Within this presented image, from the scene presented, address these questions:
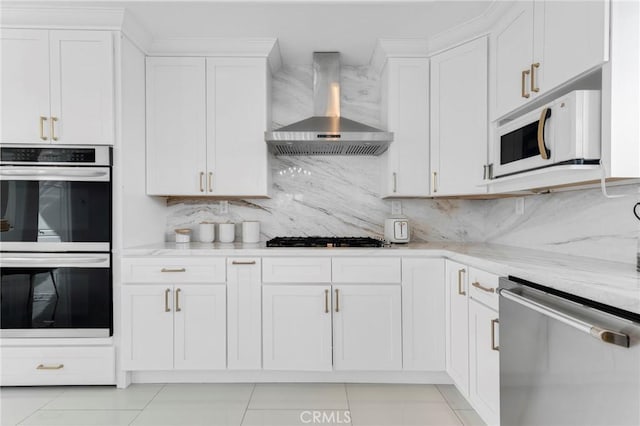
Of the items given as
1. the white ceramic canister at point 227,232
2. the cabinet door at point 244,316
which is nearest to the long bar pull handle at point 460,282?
the cabinet door at point 244,316

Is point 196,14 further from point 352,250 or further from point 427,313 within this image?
point 427,313

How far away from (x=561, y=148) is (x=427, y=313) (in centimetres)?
131

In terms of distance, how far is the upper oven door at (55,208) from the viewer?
7.67 feet

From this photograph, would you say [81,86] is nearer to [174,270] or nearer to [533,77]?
[174,270]

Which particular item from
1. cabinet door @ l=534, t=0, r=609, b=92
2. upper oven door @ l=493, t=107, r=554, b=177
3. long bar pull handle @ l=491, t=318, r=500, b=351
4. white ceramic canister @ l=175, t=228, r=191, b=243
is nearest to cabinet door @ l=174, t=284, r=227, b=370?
white ceramic canister @ l=175, t=228, r=191, b=243

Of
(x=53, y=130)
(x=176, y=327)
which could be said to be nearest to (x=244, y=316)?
(x=176, y=327)

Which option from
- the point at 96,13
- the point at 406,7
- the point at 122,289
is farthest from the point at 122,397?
the point at 406,7

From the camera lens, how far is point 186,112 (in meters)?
2.78

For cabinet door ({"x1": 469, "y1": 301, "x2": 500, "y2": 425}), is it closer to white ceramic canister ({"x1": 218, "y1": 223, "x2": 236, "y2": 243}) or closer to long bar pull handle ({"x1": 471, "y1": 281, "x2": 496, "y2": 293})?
long bar pull handle ({"x1": 471, "y1": 281, "x2": 496, "y2": 293})

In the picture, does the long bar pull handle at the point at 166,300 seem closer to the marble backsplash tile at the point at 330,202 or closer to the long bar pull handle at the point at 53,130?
the marble backsplash tile at the point at 330,202

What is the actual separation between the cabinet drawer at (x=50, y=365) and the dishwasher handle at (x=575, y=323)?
2449 millimetres

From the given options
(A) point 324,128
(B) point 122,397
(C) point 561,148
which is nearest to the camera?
(C) point 561,148

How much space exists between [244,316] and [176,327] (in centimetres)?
45

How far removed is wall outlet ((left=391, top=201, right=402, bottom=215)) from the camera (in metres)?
3.14
